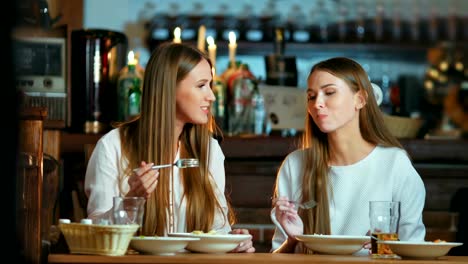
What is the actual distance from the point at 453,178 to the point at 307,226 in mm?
1244

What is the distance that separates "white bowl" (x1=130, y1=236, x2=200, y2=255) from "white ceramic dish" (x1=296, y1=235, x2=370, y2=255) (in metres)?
0.37

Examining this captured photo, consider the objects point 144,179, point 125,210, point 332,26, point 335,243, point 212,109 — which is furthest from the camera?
point 332,26

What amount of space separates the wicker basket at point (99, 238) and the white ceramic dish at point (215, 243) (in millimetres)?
224

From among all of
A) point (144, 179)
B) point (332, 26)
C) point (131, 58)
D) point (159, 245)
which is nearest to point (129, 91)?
point (131, 58)

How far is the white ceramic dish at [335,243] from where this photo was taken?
221 cm

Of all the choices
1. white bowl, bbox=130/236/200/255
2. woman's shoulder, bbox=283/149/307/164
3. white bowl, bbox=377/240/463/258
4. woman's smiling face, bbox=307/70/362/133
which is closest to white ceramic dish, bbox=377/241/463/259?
white bowl, bbox=377/240/463/258

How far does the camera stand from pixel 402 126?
13.3 feet

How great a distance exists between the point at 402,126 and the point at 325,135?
3.56ft

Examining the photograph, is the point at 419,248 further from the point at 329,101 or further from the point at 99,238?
the point at 329,101

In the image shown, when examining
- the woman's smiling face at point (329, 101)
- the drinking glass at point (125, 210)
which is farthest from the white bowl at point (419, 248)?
the woman's smiling face at point (329, 101)

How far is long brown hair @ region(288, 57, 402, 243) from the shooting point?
2977mm

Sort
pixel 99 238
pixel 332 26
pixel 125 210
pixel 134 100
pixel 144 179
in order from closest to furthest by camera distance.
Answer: pixel 99 238 → pixel 125 210 → pixel 144 179 → pixel 134 100 → pixel 332 26

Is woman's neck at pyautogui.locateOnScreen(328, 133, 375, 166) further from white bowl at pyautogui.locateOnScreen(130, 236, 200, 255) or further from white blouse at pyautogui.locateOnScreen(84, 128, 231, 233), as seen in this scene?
white bowl at pyautogui.locateOnScreen(130, 236, 200, 255)

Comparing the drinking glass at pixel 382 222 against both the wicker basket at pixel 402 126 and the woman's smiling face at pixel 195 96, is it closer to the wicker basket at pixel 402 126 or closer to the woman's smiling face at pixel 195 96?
the woman's smiling face at pixel 195 96
